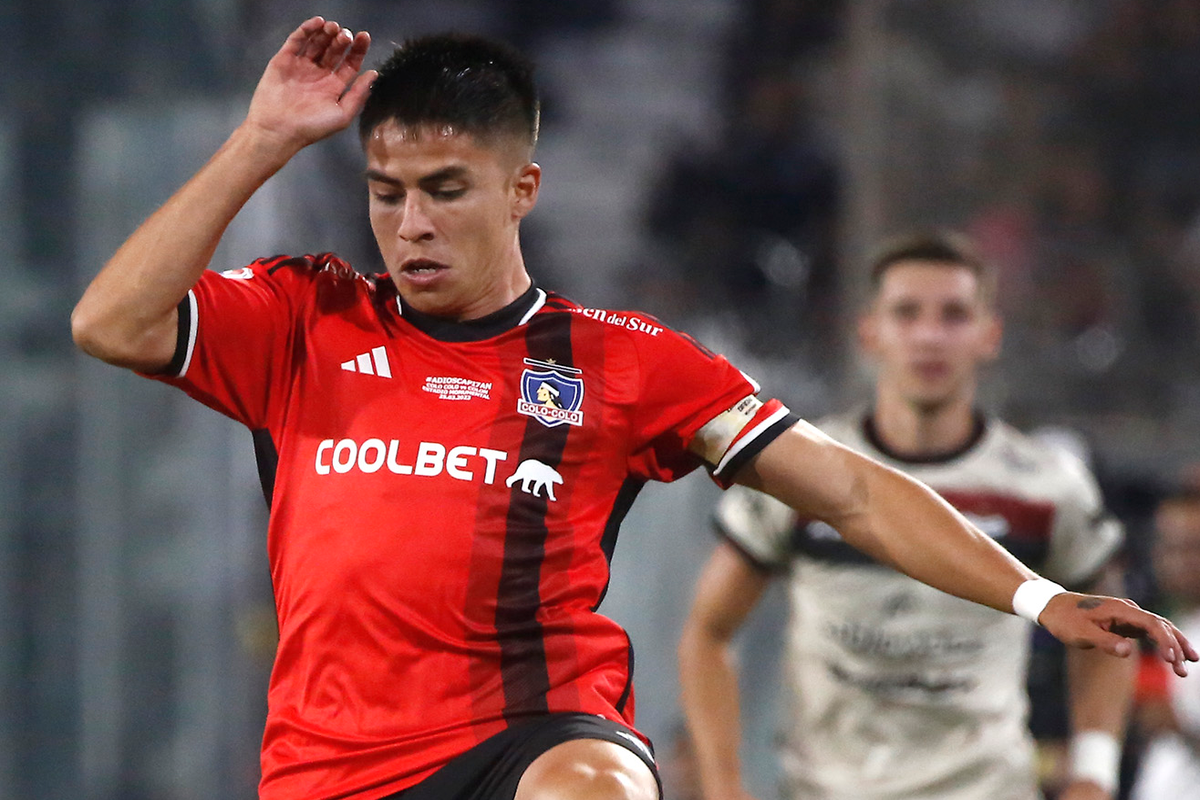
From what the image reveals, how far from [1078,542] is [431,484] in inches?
73.8

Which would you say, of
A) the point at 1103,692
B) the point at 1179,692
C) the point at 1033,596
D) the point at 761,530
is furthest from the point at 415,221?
the point at 1179,692

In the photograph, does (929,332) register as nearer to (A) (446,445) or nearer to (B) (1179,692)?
(A) (446,445)

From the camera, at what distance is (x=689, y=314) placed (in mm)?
7355

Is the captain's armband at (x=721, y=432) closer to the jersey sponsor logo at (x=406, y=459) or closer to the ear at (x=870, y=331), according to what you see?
the jersey sponsor logo at (x=406, y=459)

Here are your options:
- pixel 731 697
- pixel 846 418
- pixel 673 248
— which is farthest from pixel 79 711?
pixel 673 248

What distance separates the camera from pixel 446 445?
222cm

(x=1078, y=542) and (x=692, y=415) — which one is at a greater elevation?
(x=692, y=415)

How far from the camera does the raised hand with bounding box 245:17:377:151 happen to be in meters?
2.13

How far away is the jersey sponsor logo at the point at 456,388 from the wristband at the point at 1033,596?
85 centimetres

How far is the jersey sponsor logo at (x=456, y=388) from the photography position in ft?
7.50

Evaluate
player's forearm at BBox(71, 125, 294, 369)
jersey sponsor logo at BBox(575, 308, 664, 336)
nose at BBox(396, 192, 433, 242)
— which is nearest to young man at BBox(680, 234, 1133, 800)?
jersey sponsor logo at BBox(575, 308, 664, 336)

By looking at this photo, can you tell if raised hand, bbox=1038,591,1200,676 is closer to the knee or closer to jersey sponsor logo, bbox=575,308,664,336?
the knee

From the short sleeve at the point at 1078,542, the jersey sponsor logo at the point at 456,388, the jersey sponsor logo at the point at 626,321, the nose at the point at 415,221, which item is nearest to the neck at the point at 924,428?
the short sleeve at the point at 1078,542

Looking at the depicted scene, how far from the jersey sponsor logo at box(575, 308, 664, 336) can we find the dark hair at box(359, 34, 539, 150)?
0.30 metres
